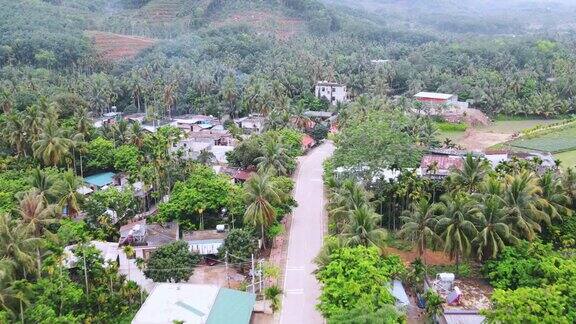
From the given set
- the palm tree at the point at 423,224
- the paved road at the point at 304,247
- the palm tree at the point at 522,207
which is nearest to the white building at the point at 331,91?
the paved road at the point at 304,247

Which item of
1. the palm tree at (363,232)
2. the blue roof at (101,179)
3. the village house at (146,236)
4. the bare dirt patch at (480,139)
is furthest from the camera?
the bare dirt patch at (480,139)

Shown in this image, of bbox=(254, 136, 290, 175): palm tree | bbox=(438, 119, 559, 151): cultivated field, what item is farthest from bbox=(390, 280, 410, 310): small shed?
bbox=(438, 119, 559, 151): cultivated field

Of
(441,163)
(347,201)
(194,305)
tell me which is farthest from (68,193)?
(441,163)

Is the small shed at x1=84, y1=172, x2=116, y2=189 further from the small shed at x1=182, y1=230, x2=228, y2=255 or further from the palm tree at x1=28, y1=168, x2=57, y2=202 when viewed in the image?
the small shed at x1=182, y1=230, x2=228, y2=255

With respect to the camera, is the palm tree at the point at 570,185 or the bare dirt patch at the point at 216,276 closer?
the bare dirt patch at the point at 216,276

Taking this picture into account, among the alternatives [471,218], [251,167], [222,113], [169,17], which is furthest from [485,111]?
[169,17]

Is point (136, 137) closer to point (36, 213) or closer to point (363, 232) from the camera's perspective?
point (36, 213)

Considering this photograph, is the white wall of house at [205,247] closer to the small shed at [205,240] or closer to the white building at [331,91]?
the small shed at [205,240]
